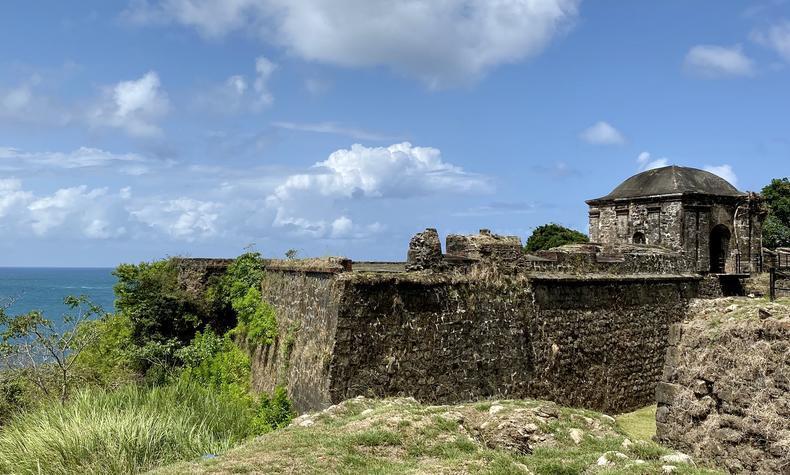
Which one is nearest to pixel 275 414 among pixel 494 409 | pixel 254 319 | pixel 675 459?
pixel 254 319

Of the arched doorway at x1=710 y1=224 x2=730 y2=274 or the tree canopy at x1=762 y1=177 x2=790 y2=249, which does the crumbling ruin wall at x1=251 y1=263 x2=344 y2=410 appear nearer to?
the arched doorway at x1=710 y1=224 x2=730 y2=274

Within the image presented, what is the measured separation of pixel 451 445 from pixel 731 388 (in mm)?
4285

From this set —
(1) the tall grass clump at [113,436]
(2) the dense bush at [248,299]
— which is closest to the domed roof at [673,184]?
(2) the dense bush at [248,299]

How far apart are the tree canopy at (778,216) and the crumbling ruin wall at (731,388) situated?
43.4 meters

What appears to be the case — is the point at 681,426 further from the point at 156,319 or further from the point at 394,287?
the point at 156,319

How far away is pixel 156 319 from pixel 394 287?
9405 mm

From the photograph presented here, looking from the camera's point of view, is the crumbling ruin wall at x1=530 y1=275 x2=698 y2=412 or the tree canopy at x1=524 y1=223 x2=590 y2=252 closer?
the crumbling ruin wall at x1=530 y1=275 x2=698 y2=412

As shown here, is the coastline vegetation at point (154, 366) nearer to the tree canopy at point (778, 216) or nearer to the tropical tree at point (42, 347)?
the tropical tree at point (42, 347)

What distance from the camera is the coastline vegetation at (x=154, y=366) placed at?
41.7 ft

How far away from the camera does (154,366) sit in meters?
19.5

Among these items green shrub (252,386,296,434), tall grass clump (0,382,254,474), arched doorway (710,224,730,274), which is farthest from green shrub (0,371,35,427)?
arched doorway (710,224,730,274)

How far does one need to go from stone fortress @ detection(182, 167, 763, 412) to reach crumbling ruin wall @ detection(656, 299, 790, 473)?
527cm

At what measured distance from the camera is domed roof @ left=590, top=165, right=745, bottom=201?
25312mm

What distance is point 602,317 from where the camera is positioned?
19.1 m
